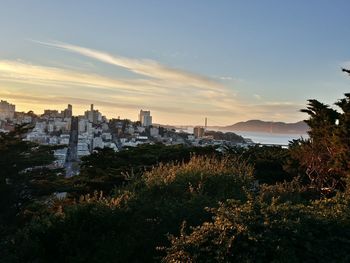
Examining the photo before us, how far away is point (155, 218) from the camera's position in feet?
23.3

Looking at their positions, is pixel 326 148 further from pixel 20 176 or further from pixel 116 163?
pixel 20 176

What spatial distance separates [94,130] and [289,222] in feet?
234

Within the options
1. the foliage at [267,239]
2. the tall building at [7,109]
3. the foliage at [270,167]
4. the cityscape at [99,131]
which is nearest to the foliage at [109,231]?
the foliage at [267,239]

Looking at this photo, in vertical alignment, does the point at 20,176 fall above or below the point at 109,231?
below

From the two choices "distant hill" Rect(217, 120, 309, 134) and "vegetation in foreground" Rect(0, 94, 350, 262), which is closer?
"vegetation in foreground" Rect(0, 94, 350, 262)

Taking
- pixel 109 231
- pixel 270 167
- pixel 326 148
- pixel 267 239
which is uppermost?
pixel 326 148

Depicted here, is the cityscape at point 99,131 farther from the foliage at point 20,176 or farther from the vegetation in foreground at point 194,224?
the vegetation in foreground at point 194,224

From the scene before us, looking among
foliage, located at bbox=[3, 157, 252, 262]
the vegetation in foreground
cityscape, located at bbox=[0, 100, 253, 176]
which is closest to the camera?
the vegetation in foreground

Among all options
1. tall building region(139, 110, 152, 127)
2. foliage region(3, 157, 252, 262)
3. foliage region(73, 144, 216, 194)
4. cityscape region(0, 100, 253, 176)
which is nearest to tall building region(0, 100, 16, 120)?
cityscape region(0, 100, 253, 176)

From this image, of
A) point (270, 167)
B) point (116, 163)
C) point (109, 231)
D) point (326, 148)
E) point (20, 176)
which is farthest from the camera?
point (270, 167)

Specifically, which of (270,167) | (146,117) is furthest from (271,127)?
(270,167)

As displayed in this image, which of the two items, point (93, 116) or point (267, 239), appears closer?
point (267, 239)

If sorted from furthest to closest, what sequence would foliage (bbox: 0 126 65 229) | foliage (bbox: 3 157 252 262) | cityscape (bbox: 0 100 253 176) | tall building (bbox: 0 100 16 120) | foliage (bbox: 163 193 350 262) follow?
tall building (bbox: 0 100 16 120) < cityscape (bbox: 0 100 253 176) < foliage (bbox: 0 126 65 229) < foliage (bbox: 3 157 252 262) < foliage (bbox: 163 193 350 262)

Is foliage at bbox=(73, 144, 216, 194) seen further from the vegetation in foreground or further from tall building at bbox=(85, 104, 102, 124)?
tall building at bbox=(85, 104, 102, 124)
